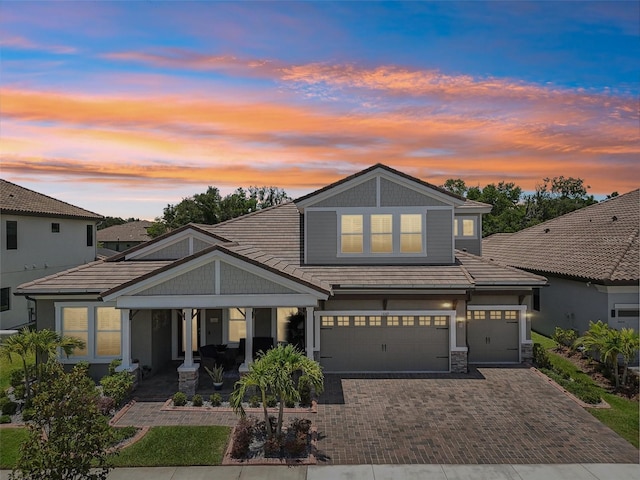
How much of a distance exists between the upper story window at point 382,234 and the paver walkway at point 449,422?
17.0ft

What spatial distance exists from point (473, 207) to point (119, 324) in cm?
1672

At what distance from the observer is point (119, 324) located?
15.7 meters

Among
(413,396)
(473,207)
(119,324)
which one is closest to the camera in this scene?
(413,396)

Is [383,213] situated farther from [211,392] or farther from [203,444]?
[203,444]

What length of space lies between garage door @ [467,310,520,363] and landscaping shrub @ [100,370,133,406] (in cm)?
1239

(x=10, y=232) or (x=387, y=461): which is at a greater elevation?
(x=10, y=232)

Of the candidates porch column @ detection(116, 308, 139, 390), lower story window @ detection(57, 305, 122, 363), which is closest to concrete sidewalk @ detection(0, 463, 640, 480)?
porch column @ detection(116, 308, 139, 390)

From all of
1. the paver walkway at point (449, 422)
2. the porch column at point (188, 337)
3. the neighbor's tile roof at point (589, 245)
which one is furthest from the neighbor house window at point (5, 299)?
the neighbor's tile roof at point (589, 245)

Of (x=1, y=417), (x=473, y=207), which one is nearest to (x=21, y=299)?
(x=1, y=417)

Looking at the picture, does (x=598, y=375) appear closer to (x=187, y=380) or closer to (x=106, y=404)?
(x=187, y=380)

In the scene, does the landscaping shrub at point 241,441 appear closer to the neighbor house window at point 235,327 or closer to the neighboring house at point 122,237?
the neighbor house window at point 235,327

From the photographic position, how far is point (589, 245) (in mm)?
21344

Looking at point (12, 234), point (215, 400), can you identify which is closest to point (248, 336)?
point (215, 400)

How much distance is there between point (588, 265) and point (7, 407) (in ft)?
72.0
